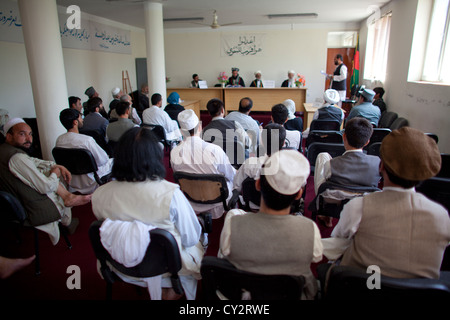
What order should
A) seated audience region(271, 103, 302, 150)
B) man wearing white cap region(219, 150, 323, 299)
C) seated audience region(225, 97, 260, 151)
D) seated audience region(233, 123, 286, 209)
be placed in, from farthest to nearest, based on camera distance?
seated audience region(225, 97, 260, 151) → seated audience region(271, 103, 302, 150) → seated audience region(233, 123, 286, 209) → man wearing white cap region(219, 150, 323, 299)

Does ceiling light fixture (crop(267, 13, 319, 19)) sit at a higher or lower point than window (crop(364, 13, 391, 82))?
higher

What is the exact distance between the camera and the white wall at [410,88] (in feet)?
12.7

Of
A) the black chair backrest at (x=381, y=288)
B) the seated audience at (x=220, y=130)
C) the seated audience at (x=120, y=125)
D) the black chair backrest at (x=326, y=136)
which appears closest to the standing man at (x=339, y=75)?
the black chair backrest at (x=326, y=136)

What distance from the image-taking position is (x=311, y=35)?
9734mm

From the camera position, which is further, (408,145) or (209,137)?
(209,137)

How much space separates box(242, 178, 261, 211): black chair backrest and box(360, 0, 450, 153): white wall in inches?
119

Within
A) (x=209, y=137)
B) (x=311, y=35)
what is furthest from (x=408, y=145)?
(x=311, y=35)

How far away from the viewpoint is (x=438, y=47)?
15.1 feet

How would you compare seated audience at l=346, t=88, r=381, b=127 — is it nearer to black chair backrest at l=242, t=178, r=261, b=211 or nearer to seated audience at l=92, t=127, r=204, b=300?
black chair backrest at l=242, t=178, r=261, b=211

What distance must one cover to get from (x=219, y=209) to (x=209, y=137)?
100cm

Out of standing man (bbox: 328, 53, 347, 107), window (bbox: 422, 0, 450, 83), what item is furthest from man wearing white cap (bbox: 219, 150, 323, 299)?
standing man (bbox: 328, 53, 347, 107)

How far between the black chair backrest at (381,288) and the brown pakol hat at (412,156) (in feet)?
1.26

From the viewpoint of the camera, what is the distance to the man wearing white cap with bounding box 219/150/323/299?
107 cm
